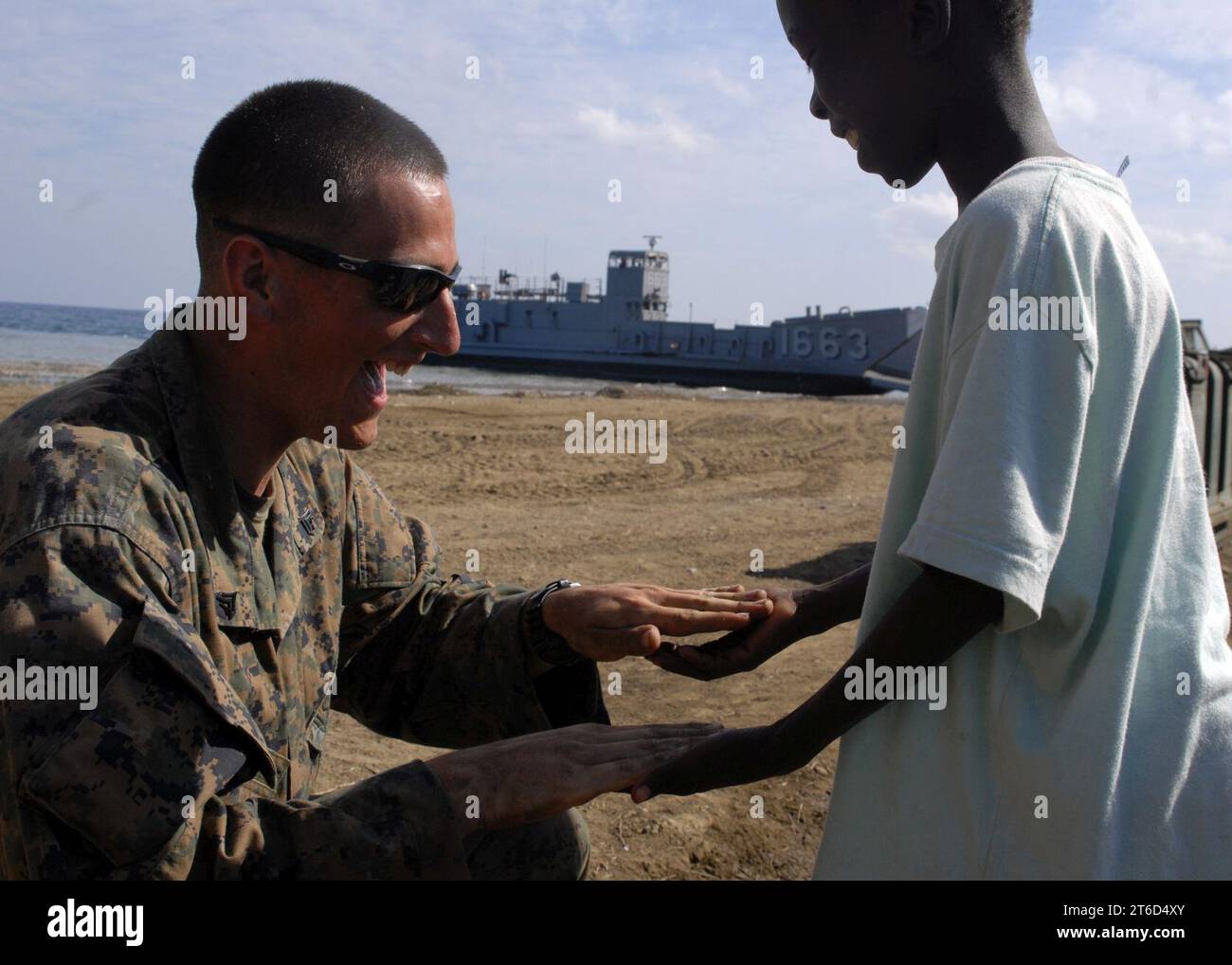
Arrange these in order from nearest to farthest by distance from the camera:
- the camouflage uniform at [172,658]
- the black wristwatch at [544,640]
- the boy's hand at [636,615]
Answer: the camouflage uniform at [172,658], the boy's hand at [636,615], the black wristwatch at [544,640]

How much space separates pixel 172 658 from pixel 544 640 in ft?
3.59

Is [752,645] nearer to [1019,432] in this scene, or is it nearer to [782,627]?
[782,627]

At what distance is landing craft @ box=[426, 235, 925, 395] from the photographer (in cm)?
3431

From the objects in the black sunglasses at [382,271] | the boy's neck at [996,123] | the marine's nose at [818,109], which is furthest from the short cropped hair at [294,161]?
the boy's neck at [996,123]

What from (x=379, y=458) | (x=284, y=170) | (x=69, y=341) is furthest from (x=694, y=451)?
(x=69, y=341)

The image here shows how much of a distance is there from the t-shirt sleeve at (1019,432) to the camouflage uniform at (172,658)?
0.99 meters

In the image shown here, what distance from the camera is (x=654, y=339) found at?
124ft

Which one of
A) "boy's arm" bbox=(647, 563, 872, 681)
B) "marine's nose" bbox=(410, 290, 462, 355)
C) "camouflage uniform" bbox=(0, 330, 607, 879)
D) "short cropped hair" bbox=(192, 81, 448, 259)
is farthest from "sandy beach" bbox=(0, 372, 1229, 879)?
"short cropped hair" bbox=(192, 81, 448, 259)

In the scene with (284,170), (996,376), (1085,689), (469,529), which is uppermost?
(284,170)

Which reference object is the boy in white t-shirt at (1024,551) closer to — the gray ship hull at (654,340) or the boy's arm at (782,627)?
the boy's arm at (782,627)

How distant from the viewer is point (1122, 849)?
1.58 m

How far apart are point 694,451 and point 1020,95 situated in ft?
39.3

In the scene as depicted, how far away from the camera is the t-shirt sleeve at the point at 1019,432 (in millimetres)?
1483
